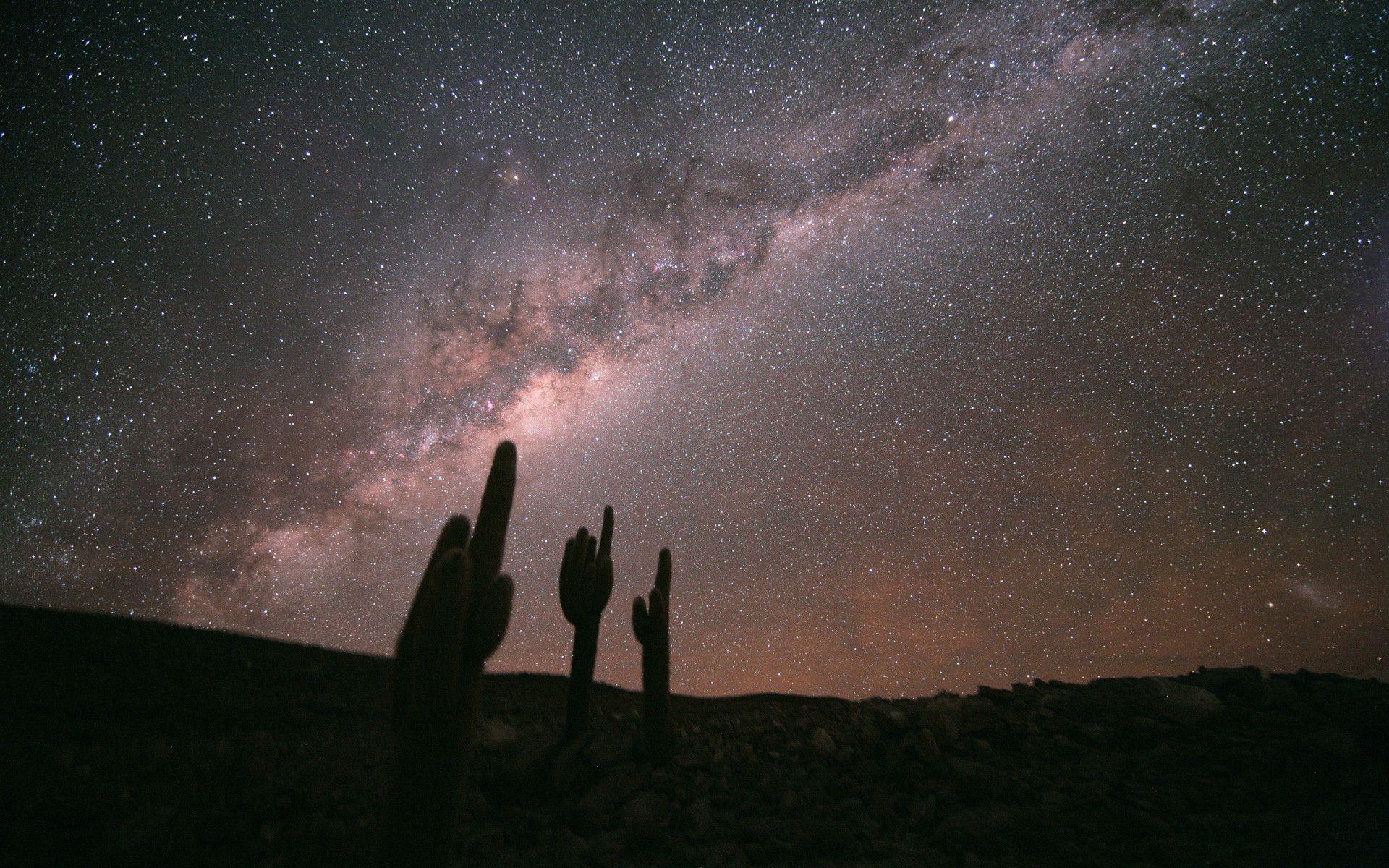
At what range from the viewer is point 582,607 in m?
7.74

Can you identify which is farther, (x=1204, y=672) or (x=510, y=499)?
(x=1204, y=672)

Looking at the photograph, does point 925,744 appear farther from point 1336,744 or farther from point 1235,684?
point 1235,684

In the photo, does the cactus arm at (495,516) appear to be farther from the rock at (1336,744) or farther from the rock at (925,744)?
the rock at (1336,744)

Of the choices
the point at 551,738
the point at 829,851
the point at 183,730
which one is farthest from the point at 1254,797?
the point at 183,730

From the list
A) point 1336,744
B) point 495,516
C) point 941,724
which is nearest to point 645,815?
point 495,516

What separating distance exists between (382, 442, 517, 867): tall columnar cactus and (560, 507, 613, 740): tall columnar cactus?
3.46 meters

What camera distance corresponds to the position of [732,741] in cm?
845

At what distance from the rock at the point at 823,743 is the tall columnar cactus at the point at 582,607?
332cm

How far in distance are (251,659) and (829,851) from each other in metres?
12.1

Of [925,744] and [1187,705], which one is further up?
[1187,705]

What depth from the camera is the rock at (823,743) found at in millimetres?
→ 7406

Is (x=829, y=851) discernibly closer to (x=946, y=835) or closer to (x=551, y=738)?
(x=946, y=835)

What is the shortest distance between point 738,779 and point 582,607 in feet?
9.98

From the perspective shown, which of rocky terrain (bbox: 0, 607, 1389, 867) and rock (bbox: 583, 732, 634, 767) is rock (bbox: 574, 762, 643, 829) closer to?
rocky terrain (bbox: 0, 607, 1389, 867)
